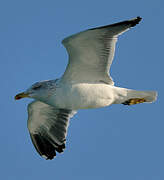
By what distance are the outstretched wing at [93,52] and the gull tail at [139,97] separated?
428mm

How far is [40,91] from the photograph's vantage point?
8.81m

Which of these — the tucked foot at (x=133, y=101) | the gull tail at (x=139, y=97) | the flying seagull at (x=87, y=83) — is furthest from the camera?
the tucked foot at (x=133, y=101)

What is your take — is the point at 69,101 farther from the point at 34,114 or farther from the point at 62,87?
the point at 34,114

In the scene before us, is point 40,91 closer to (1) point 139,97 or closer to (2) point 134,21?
(1) point 139,97

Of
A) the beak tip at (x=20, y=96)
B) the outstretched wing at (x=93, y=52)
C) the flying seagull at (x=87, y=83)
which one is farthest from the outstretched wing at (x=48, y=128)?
the outstretched wing at (x=93, y=52)

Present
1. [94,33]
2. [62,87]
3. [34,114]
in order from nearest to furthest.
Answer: [94,33], [62,87], [34,114]

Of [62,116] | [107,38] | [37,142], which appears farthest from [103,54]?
[37,142]

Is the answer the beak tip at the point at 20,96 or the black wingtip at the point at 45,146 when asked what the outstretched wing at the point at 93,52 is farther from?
the black wingtip at the point at 45,146

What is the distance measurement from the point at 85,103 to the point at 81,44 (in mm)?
1156

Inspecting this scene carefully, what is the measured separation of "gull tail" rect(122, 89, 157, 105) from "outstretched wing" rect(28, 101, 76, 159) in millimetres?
1448

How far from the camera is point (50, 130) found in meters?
10.2

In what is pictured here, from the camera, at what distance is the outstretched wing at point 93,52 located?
8047 mm

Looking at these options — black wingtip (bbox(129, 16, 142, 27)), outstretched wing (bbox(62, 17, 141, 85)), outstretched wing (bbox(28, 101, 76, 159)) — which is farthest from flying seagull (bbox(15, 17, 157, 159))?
outstretched wing (bbox(28, 101, 76, 159))

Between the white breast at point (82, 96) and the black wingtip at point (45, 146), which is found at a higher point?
the white breast at point (82, 96)
